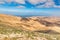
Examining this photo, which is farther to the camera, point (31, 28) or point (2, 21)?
point (31, 28)

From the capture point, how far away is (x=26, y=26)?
63.5 ft

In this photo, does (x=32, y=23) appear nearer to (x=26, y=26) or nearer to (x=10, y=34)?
(x=26, y=26)

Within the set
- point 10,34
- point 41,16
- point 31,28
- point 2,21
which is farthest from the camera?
point 41,16

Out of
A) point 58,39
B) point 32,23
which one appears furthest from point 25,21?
point 58,39

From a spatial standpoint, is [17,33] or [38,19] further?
[38,19]

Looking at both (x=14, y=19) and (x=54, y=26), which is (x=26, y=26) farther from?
(x=54, y=26)

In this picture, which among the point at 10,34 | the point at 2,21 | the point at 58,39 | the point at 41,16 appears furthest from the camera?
the point at 41,16

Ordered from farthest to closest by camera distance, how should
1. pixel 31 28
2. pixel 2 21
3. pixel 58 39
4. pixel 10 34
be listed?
pixel 31 28 → pixel 2 21 → pixel 58 39 → pixel 10 34

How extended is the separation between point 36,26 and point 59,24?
2400 mm

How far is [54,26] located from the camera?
20.5 m

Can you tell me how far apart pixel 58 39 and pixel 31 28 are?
6.08m

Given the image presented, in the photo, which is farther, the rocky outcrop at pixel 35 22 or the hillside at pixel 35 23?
the rocky outcrop at pixel 35 22

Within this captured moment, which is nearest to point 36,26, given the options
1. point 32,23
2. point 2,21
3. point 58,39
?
point 32,23

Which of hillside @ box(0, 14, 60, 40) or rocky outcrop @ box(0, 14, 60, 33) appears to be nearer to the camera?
hillside @ box(0, 14, 60, 40)
